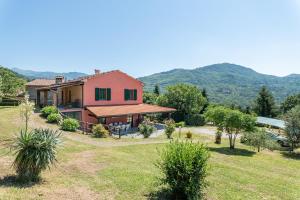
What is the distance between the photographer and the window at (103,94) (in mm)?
31619

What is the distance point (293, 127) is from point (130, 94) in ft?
64.5

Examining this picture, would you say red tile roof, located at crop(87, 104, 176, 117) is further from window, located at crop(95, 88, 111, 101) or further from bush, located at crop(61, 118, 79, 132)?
bush, located at crop(61, 118, 79, 132)

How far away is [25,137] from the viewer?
29.5 feet

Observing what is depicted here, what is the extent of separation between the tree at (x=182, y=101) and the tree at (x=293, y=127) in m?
20.1

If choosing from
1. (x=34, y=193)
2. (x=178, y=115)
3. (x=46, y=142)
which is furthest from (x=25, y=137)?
(x=178, y=115)

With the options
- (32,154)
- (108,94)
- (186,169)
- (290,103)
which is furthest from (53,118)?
(290,103)

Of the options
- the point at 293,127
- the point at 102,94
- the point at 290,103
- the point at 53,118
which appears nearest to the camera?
the point at 53,118

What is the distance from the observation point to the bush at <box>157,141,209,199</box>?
8.30 meters

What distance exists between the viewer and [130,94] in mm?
35750

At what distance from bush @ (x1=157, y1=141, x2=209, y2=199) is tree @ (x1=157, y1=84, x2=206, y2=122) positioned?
124 ft

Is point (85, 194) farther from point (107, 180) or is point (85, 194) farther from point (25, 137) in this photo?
point (25, 137)

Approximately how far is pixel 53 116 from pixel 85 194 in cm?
1804

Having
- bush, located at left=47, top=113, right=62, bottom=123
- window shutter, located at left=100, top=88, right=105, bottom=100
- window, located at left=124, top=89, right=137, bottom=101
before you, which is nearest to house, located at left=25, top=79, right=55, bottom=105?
window shutter, located at left=100, top=88, right=105, bottom=100

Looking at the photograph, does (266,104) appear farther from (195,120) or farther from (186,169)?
(186,169)
